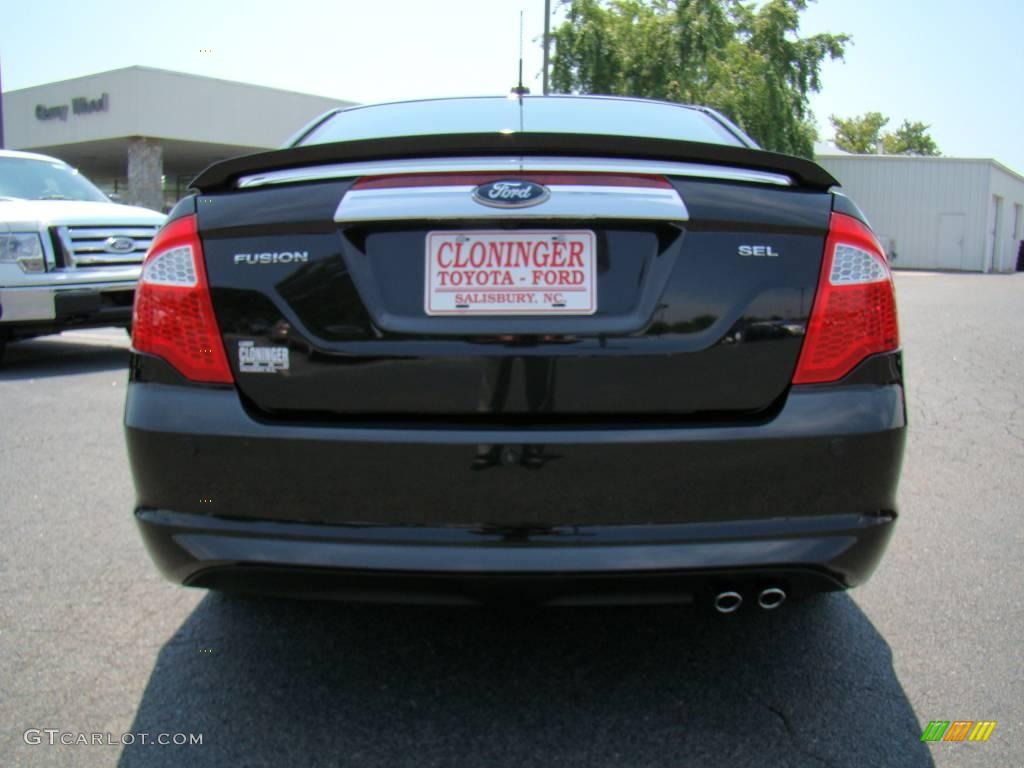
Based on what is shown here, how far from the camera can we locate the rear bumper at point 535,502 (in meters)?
2.00

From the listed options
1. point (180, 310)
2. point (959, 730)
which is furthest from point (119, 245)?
point (959, 730)

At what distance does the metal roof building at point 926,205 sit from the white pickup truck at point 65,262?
127ft

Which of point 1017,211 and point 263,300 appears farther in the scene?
point 1017,211

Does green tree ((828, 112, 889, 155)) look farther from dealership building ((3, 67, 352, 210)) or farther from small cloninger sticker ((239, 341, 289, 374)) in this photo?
small cloninger sticker ((239, 341, 289, 374))

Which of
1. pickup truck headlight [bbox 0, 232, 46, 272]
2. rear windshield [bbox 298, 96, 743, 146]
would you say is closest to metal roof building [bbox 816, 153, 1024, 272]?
pickup truck headlight [bbox 0, 232, 46, 272]

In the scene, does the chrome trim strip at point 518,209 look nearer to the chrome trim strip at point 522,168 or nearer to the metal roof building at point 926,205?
the chrome trim strip at point 522,168

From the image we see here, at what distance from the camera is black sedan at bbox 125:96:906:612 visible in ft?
6.60

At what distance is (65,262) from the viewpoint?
321 inches

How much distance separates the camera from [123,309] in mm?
8336

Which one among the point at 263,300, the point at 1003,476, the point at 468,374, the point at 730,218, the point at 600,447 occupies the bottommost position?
the point at 1003,476

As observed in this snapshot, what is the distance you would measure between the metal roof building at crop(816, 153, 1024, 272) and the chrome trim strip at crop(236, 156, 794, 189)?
142 feet

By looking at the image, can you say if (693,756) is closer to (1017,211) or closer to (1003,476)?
(1003,476)

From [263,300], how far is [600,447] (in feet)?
2.68

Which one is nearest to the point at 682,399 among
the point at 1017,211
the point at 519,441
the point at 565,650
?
the point at 519,441
